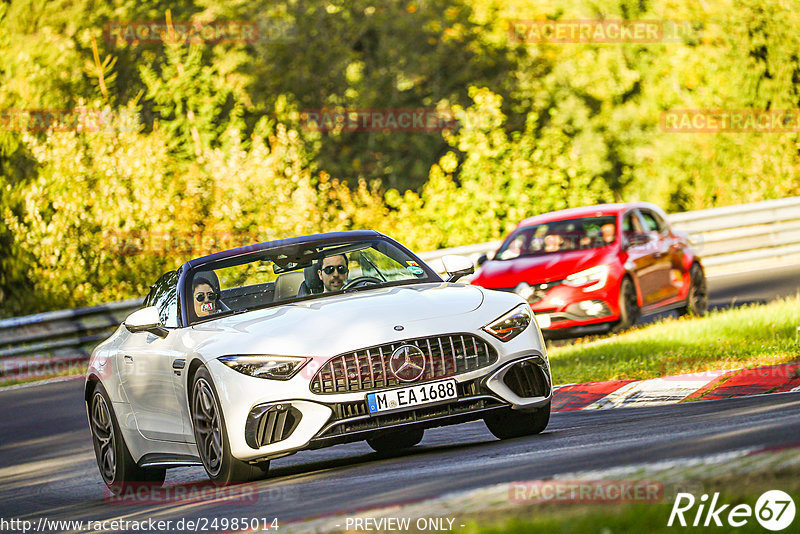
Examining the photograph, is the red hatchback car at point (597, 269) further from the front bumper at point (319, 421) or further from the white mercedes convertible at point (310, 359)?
the front bumper at point (319, 421)

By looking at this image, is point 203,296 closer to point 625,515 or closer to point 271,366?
point 271,366

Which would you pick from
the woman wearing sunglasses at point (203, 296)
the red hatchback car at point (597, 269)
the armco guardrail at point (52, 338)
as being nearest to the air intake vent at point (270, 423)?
the woman wearing sunglasses at point (203, 296)

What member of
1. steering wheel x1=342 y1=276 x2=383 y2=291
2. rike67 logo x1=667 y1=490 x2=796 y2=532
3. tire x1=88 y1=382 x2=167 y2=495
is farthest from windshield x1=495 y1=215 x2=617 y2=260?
rike67 logo x1=667 y1=490 x2=796 y2=532

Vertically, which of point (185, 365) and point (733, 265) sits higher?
point (185, 365)

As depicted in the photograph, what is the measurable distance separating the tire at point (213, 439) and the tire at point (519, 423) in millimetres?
1672

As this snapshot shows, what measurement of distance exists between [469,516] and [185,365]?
3.72 m

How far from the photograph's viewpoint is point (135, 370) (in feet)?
31.7

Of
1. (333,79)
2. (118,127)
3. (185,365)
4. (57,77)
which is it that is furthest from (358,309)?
(333,79)

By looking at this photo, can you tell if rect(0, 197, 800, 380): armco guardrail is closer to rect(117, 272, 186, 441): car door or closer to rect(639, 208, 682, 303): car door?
rect(639, 208, 682, 303): car door

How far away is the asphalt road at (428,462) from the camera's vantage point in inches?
262

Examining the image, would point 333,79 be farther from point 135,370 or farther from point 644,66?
point 135,370

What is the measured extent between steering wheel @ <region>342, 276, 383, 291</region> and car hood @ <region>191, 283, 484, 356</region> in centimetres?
34

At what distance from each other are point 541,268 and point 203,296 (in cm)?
751

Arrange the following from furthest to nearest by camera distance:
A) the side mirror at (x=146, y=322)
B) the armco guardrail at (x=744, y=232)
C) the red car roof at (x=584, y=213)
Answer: the armco guardrail at (x=744, y=232) → the red car roof at (x=584, y=213) → the side mirror at (x=146, y=322)
